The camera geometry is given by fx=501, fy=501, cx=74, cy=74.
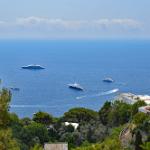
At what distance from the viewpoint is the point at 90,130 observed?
3159 cm

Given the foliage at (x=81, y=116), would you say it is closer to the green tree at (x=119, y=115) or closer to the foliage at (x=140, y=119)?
the green tree at (x=119, y=115)

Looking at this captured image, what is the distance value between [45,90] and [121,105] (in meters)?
49.0

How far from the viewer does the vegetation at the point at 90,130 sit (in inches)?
914

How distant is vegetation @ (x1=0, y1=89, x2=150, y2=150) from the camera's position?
76.2 ft

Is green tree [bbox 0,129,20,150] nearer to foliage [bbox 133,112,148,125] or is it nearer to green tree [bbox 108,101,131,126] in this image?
foliage [bbox 133,112,148,125]

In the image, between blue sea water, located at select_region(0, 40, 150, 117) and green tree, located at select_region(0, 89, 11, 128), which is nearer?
green tree, located at select_region(0, 89, 11, 128)

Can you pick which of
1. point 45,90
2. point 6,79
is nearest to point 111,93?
point 45,90

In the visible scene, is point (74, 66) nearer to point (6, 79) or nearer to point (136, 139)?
point (6, 79)

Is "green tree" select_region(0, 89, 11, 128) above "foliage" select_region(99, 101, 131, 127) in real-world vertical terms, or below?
above

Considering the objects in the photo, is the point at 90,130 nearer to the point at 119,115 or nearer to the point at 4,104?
the point at 119,115

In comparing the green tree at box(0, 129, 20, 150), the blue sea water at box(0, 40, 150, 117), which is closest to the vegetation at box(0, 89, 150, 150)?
the green tree at box(0, 129, 20, 150)

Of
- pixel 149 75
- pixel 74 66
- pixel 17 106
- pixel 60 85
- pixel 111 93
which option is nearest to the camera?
pixel 17 106

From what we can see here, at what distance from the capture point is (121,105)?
3609 cm

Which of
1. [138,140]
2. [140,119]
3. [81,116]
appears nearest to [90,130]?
[140,119]
